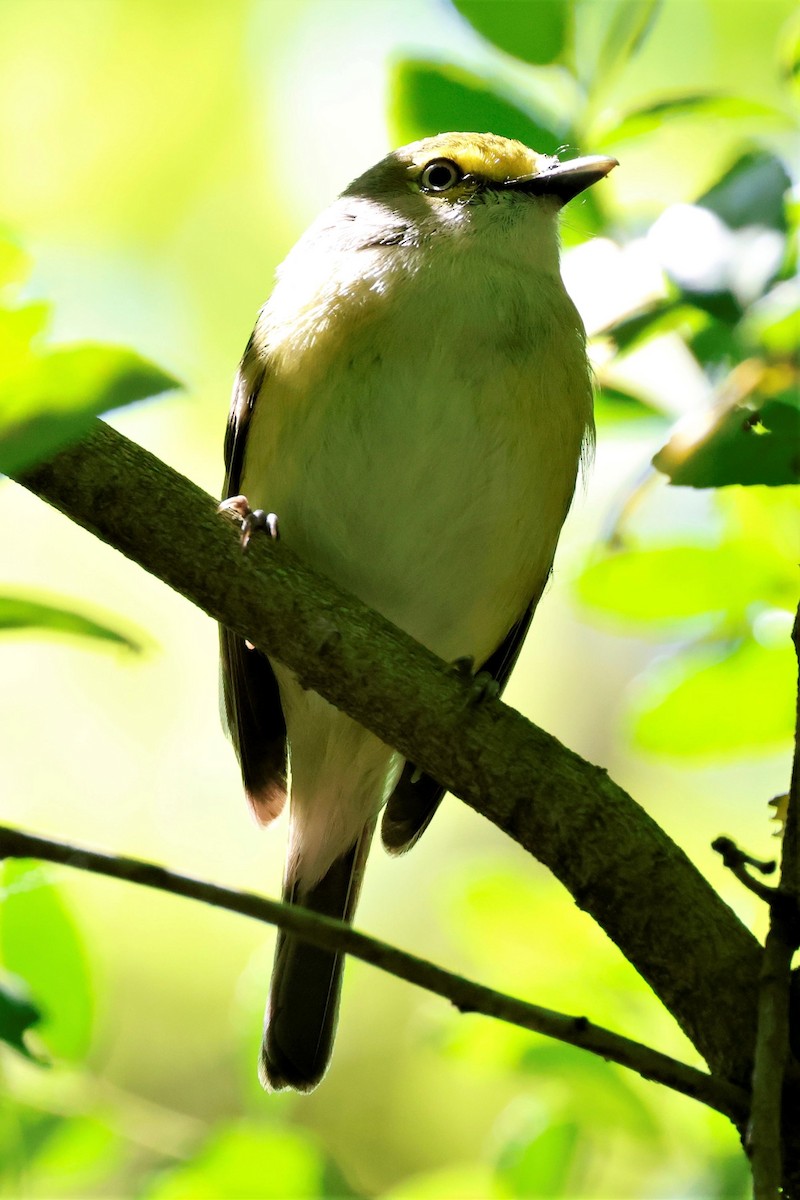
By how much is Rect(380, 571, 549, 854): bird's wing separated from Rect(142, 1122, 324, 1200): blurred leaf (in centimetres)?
175

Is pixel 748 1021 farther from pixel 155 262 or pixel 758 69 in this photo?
pixel 155 262

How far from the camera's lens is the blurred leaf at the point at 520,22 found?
2406 mm

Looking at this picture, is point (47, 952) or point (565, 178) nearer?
point (47, 952)

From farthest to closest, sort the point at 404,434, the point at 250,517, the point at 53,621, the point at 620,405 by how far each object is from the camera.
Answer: the point at 404,434 → the point at 250,517 → the point at 620,405 → the point at 53,621

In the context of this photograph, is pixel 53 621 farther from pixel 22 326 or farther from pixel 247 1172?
pixel 247 1172

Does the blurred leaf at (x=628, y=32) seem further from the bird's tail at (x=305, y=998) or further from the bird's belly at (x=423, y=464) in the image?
the bird's tail at (x=305, y=998)

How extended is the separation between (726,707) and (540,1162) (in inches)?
39.1

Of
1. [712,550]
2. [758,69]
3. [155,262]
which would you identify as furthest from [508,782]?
[155,262]

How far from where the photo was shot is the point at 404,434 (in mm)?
3473

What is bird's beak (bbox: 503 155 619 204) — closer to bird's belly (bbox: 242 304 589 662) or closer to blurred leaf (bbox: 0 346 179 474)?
bird's belly (bbox: 242 304 589 662)

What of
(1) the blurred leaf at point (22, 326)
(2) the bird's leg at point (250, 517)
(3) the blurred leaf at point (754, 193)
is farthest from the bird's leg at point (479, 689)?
(1) the blurred leaf at point (22, 326)

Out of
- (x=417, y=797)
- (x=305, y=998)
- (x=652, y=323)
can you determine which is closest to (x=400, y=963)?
(x=652, y=323)

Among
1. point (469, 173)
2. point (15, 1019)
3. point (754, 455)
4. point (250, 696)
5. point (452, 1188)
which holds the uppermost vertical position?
point (469, 173)

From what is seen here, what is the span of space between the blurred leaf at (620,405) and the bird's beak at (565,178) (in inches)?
19.7
